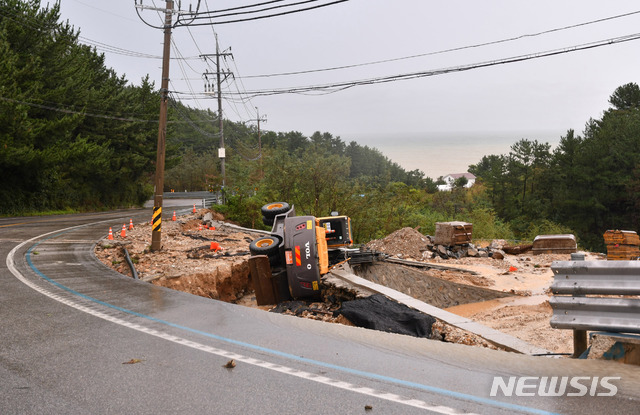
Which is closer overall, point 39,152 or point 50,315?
point 50,315

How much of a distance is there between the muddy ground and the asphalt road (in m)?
1.98

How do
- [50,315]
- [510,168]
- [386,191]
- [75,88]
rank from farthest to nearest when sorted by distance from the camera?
[510,168]
[386,191]
[75,88]
[50,315]

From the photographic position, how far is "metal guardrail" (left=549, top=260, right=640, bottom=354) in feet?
16.8

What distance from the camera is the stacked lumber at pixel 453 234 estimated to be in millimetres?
26062

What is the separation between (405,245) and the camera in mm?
27297

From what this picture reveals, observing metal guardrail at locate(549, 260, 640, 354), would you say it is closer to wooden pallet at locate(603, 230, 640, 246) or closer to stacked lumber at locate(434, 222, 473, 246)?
wooden pallet at locate(603, 230, 640, 246)

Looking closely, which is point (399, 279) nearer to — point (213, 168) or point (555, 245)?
point (555, 245)

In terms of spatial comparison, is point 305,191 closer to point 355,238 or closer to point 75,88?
point 355,238

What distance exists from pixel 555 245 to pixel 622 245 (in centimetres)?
463

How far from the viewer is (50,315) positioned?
818 centimetres

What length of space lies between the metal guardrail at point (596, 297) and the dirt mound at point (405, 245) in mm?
20027

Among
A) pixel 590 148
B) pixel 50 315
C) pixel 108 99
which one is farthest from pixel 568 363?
pixel 590 148

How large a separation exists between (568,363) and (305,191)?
106 feet

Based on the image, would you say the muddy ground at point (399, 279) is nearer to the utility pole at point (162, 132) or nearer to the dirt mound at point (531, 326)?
the dirt mound at point (531, 326)
